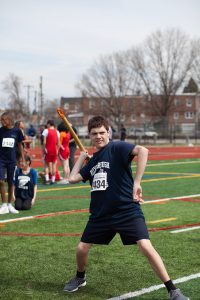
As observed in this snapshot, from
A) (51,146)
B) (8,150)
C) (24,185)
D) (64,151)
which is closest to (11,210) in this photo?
(24,185)

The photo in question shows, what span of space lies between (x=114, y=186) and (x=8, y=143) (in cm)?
539

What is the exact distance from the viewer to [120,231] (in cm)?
520

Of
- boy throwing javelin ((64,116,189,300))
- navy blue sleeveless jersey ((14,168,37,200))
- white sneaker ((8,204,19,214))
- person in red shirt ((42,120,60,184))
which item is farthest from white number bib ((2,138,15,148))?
person in red shirt ((42,120,60,184))

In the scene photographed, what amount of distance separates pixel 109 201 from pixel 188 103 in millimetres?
106640

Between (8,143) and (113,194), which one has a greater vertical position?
(8,143)

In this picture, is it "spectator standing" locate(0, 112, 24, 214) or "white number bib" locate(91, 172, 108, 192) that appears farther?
"spectator standing" locate(0, 112, 24, 214)

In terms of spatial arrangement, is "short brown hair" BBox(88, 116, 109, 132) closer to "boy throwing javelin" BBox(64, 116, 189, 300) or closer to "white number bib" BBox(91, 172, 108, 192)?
"boy throwing javelin" BBox(64, 116, 189, 300)

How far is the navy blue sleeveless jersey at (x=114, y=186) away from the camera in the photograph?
5227 mm

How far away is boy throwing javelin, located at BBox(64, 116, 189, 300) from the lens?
202 inches

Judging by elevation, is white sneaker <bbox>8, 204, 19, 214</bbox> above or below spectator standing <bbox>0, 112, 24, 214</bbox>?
below

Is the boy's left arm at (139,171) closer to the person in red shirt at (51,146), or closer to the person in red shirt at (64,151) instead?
the person in red shirt at (51,146)

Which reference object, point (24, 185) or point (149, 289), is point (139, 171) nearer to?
point (149, 289)

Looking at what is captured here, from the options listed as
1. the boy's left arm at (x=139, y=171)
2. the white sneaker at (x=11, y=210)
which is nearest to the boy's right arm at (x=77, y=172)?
the boy's left arm at (x=139, y=171)

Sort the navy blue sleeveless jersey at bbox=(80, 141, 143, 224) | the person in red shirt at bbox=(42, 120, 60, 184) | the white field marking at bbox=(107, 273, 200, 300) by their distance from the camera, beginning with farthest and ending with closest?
the person in red shirt at bbox=(42, 120, 60, 184) < the white field marking at bbox=(107, 273, 200, 300) < the navy blue sleeveless jersey at bbox=(80, 141, 143, 224)
